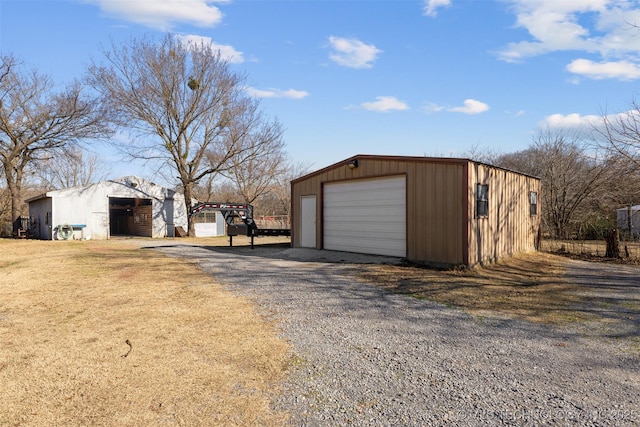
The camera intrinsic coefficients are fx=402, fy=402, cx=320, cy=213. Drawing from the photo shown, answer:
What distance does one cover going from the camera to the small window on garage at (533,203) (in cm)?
1383

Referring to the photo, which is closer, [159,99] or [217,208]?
[217,208]

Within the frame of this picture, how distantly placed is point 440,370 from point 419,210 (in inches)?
276

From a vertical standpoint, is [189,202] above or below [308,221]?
above

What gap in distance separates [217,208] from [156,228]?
28.8ft

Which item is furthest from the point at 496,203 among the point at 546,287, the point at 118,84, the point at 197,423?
the point at 118,84

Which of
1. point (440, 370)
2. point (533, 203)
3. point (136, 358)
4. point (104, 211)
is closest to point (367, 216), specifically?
point (533, 203)

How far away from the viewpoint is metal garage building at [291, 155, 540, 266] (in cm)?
952

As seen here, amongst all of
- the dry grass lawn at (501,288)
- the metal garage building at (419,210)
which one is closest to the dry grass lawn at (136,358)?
the dry grass lawn at (501,288)

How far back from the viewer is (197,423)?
2.63 m

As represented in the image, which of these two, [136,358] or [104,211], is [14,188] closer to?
[104,211]

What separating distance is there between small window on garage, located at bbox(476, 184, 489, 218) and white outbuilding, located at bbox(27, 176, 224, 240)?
67.3 feet

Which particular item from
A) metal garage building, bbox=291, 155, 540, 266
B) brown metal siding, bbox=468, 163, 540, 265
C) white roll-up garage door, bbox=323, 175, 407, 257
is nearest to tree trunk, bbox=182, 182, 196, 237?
metal garage building, bbox=291, 155, 540, 266

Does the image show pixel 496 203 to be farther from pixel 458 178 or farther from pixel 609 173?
pixel 609 173

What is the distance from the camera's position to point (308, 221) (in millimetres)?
13828
